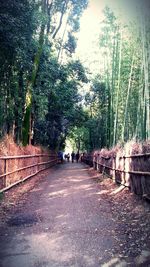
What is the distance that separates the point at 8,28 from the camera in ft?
34.0

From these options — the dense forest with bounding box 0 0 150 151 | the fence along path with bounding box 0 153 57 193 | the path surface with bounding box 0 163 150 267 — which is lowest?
the path surface with bounding box 0 163 150 267

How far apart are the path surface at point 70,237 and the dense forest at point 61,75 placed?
300cm

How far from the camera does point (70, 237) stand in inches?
216

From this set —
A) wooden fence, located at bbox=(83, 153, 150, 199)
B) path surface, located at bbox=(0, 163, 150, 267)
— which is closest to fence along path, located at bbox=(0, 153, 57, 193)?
path surface, located at bbox=(0, 163, 150, 267)

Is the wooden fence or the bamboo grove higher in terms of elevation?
the bamboo grove

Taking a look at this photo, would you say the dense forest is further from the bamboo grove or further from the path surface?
the path surface

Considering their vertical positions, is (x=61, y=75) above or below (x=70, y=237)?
above

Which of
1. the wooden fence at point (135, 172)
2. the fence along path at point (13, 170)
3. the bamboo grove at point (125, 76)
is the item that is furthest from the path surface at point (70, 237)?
the bamboo grove at point (125, 76)

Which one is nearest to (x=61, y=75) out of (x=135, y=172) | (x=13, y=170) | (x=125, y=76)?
(x=125, y=76)

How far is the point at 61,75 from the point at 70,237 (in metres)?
17.9

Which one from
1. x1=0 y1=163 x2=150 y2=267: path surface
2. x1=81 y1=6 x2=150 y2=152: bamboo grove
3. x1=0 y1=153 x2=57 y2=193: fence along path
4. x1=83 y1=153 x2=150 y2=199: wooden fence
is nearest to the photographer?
x1=0 y1=163 x2=150 y2=267: path surface

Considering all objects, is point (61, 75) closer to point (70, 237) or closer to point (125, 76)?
point (125, 76)

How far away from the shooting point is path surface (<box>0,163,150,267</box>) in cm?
443

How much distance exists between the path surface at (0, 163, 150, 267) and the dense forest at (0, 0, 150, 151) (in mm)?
2999
